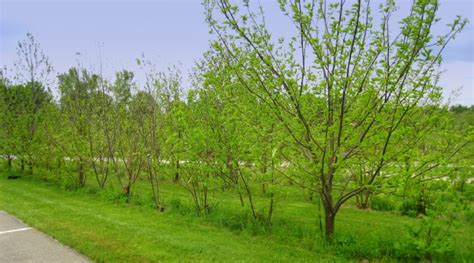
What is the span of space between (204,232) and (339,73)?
145 inches

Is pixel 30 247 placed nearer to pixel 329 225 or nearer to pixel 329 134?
pixel 329 225

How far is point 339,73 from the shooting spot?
13.9ft

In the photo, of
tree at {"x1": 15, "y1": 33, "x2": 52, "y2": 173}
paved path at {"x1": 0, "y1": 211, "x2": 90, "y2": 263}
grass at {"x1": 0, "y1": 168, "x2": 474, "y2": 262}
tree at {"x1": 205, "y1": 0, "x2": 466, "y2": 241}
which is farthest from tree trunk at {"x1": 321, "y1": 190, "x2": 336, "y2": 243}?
tree at {"x1": 15, "y1": 33, "x2": 52, "y2": 173}

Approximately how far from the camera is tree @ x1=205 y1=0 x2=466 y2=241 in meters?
4.04

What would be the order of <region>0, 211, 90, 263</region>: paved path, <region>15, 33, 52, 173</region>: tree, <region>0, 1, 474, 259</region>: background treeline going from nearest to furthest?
1. <region>0, 1, 474, 259</region>: background treeline
2. <region>0, 211, 90, 263</region>: paved path
3. <region>15, 33, 52, 173</region>: tree

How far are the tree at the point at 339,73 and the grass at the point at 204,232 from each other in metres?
1.21

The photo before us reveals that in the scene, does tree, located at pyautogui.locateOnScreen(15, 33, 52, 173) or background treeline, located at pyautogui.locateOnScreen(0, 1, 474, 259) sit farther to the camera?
tree, located at pyautogui.locateOnScreen(15, 33, 52, 173)

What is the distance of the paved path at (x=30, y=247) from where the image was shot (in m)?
4.39

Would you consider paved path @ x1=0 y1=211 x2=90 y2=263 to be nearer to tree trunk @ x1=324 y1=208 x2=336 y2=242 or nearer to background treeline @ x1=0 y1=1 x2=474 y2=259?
background treeline @ x1=0 y1=1 x2=474 y2=259

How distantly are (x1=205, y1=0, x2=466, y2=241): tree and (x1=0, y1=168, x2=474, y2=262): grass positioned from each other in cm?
121

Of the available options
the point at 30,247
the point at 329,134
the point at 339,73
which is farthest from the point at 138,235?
the point at 339,73

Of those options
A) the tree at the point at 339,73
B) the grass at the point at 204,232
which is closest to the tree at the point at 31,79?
the grass at the point at 204,232

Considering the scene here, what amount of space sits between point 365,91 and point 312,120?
2.82 feet

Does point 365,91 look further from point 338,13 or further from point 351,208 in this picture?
point 351,208
